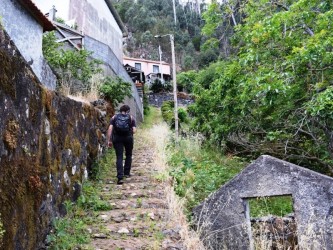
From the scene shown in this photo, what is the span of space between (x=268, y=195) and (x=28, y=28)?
6.90 meters

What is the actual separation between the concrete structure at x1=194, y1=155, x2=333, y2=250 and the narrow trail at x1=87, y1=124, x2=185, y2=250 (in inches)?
36.3

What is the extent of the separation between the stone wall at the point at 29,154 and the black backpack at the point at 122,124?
168 cm

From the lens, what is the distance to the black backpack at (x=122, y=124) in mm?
6931

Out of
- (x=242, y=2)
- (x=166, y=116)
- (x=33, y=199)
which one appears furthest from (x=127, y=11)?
(x=33, y=199)

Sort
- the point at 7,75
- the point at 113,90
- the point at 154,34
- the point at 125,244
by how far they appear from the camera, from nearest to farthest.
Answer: the point at 7,75, the point at 125,244, the point at 113,90, the point at 154,34

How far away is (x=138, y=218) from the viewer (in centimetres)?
487

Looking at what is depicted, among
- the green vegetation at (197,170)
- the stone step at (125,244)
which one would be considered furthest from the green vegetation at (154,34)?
the stone step at (125,244)

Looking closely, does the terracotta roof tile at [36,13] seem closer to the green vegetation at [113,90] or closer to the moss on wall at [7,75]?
the green vegetation at [113,90]

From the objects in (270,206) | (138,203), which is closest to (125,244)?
(138,203)

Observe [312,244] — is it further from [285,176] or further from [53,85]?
[53,85]

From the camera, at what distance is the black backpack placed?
6.93 m

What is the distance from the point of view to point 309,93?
309 inches

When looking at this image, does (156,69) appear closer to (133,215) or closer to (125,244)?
(133,215)

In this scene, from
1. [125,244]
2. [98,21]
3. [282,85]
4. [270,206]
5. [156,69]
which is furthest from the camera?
[156,69]
